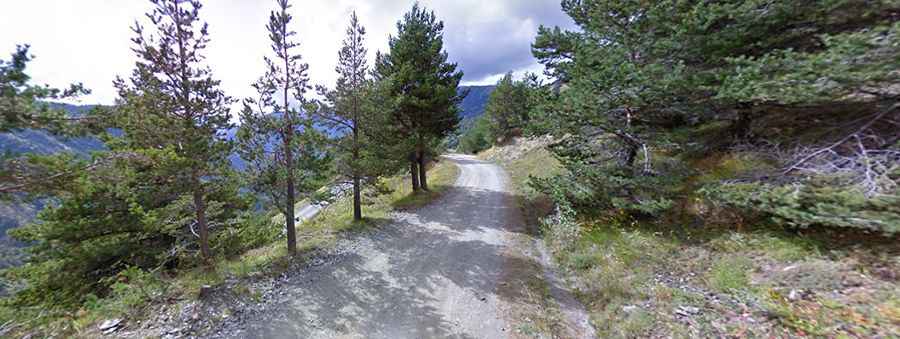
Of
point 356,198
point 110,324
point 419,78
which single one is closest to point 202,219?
point 110,324

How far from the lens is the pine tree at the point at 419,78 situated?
43.8 feet

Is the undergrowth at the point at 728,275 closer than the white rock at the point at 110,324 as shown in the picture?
Yes

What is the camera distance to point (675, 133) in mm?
7672

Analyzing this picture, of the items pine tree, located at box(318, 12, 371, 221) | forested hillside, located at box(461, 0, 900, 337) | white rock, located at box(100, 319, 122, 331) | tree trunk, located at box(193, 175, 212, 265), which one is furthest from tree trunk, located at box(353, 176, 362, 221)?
forested hillside, located at box(461, 0, 900, 337)

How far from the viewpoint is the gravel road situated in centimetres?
510

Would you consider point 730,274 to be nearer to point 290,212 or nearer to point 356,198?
point 290,212

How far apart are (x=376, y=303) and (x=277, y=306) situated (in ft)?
6.71

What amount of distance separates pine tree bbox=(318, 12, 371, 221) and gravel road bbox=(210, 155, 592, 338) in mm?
2806

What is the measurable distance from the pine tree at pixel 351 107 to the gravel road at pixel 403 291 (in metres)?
2.81

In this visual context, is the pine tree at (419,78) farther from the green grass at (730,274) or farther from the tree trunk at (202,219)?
the green grass at (730,274)

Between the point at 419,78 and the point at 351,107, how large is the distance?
4675mm

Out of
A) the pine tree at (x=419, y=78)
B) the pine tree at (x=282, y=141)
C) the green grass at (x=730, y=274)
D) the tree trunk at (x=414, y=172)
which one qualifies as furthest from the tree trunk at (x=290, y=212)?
the green grass at (x=730, y=274)

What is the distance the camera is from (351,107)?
10117 millimetres

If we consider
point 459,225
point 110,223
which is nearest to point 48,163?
point 110,223
